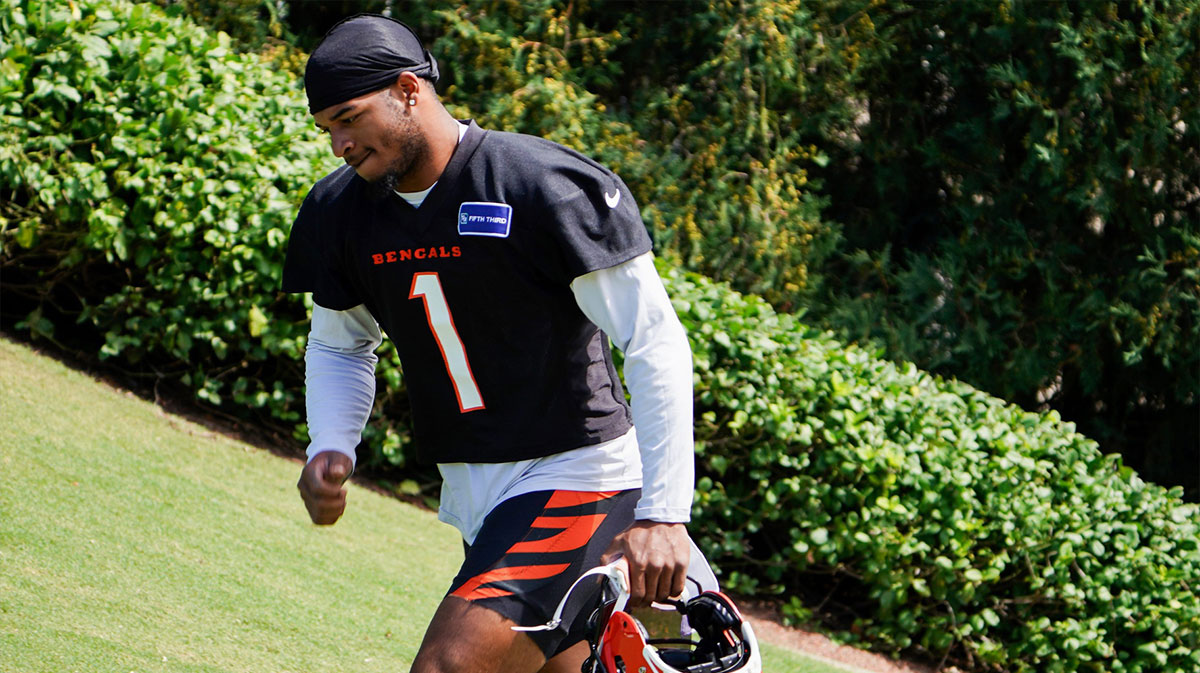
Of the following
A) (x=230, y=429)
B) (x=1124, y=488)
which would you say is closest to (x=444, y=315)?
(x=230, y=429)

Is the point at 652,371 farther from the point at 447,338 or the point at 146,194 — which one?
the point at 146,194

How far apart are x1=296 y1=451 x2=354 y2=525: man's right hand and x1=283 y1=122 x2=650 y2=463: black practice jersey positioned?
22 centimetres

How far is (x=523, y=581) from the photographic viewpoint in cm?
255

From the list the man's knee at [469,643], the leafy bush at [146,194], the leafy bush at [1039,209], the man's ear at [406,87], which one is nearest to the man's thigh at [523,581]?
the man's knee at [469,643]

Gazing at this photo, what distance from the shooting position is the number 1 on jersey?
8.75 ft

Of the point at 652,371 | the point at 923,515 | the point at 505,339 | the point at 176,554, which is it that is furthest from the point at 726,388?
the point at 652,371

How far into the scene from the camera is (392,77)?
8.57 feet

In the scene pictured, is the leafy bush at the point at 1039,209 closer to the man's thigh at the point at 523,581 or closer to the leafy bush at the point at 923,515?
the leafy bush at the point at 923,515

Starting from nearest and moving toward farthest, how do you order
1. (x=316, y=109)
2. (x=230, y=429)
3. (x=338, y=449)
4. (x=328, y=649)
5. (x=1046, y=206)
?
(x=316, y=109)
(x=338, y=449)
(x=328, y=649)
(x=230, y=429)
(x=1046, y=206)

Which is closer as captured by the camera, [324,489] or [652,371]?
[652,371]

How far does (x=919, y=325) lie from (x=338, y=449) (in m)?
7.36

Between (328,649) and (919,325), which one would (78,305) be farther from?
(919,325)

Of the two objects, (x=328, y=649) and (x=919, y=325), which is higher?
(x=919, y=325)

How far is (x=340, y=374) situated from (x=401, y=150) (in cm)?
66
